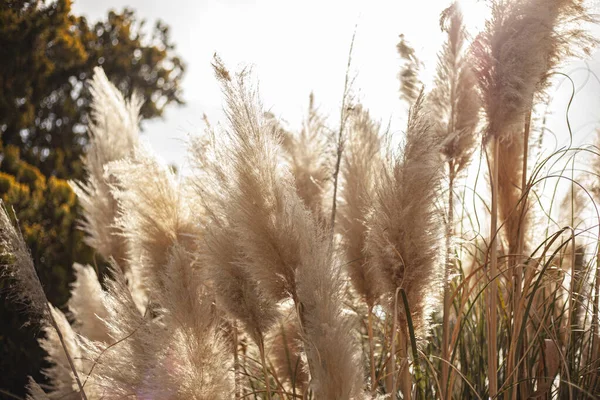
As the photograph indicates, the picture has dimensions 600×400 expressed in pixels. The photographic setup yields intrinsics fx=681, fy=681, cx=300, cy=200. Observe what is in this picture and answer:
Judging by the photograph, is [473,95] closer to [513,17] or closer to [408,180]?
[513,17]

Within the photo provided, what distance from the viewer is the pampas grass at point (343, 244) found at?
186cm

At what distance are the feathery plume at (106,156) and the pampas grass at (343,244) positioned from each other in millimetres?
609

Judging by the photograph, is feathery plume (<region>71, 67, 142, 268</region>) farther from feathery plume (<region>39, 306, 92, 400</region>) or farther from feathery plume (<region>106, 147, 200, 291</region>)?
feathery plume (<region>106, 147, 200, 291</region>)

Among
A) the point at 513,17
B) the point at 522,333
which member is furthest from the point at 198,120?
the point at 522,333

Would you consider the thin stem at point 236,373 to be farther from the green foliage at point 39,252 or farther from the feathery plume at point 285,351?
the green foliage at point 39,252

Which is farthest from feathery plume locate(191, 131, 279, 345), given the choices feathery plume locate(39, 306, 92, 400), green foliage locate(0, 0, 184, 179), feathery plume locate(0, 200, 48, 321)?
green foliage locate(0, 0, 184, 179)

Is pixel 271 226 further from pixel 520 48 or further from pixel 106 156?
pixel 106 156

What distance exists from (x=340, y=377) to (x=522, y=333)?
803 mm

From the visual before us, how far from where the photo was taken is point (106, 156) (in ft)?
10.9

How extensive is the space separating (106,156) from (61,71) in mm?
9801

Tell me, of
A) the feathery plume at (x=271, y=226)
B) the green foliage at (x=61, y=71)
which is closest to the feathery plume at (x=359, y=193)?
the feathery plume at (x=271, y=226)

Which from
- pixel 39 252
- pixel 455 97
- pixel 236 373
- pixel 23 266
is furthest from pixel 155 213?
pixel 39 252

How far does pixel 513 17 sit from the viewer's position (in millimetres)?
2039

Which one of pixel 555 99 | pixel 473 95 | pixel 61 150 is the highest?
pixel 61 150
